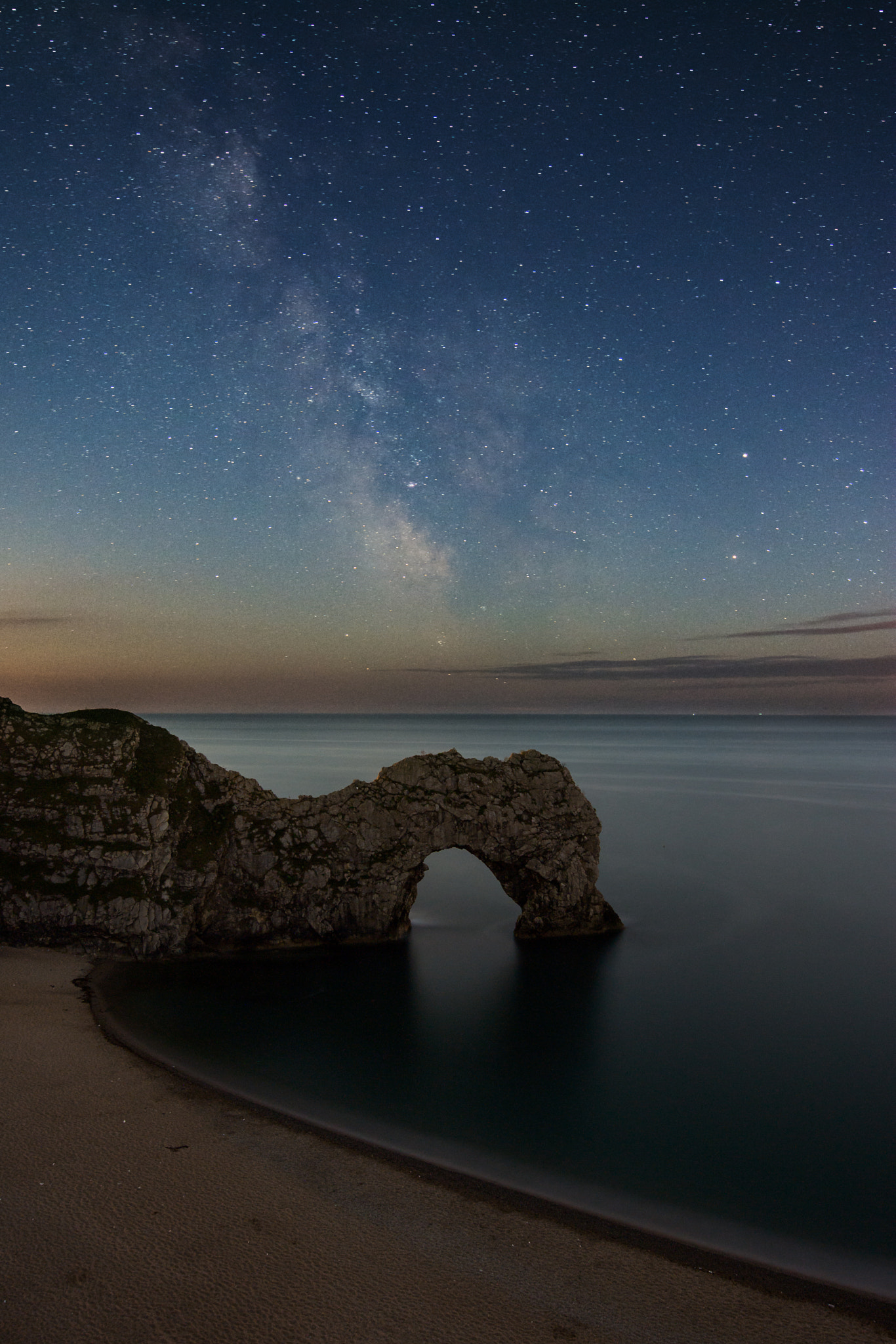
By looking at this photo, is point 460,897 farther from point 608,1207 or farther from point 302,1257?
point 302,1257

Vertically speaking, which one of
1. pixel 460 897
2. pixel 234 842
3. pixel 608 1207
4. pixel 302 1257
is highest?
pixel 234 842

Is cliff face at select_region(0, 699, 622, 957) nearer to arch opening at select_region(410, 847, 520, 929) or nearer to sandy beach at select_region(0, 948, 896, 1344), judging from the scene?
arch opening at select_region(410, 847, 520, 929)

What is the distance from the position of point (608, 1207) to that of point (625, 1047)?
5330 millimetres

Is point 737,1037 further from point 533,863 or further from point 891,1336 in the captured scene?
point 891,1336

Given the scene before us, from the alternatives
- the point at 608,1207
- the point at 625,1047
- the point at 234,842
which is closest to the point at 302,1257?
the point at 608,1207

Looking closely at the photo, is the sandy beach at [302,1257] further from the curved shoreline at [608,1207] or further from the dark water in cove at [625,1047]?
the dark water in cove at [625,1047]

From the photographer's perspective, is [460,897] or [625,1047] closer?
[625,1047]

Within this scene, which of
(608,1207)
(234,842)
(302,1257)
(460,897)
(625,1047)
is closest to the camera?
(302,1257)

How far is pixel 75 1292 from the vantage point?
6.22 metres

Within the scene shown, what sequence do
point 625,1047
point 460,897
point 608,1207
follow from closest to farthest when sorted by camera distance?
point 608,1207
point 625,1047
point 460,897

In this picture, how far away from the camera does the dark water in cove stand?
9.48 m

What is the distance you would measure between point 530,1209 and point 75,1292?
474 centimetres

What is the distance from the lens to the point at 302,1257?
6922 millimetres

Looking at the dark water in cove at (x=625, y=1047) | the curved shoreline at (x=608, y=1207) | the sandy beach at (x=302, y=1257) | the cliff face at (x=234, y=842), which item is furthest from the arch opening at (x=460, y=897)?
the sandy beach at (x=302, y=1257)
